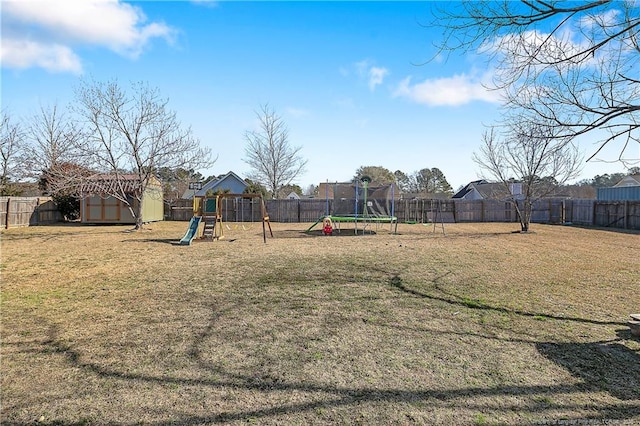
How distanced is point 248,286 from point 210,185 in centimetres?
3189

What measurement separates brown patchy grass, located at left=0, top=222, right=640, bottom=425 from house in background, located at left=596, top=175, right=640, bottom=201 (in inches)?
876

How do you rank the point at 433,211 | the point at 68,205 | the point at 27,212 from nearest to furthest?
1. the point at 27,212
2. the point at 68,205
3. the point at 433,211

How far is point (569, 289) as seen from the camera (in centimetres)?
589

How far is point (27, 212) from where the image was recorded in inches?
794

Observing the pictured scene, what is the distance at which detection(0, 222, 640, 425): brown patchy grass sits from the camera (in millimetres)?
2545

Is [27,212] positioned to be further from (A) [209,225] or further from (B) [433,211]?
(B) [433,211]

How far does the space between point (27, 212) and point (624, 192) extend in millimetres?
35369

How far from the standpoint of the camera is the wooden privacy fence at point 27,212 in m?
18.6

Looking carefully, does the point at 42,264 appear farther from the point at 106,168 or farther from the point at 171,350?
the point at 106,168

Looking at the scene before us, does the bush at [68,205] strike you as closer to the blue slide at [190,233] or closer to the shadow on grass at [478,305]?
the blue slide at [190,233]

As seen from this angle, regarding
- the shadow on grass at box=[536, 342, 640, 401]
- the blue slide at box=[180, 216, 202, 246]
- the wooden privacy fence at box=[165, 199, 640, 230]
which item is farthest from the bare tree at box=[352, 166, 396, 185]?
the shadow on grass at box=[536, 342, 640, 401]

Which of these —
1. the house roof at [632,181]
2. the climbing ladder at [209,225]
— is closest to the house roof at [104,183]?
the climbing ladder at [209,225]

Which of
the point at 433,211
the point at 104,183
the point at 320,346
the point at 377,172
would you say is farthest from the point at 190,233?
the point at 377,172

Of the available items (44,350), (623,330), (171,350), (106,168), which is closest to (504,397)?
(623,330)
